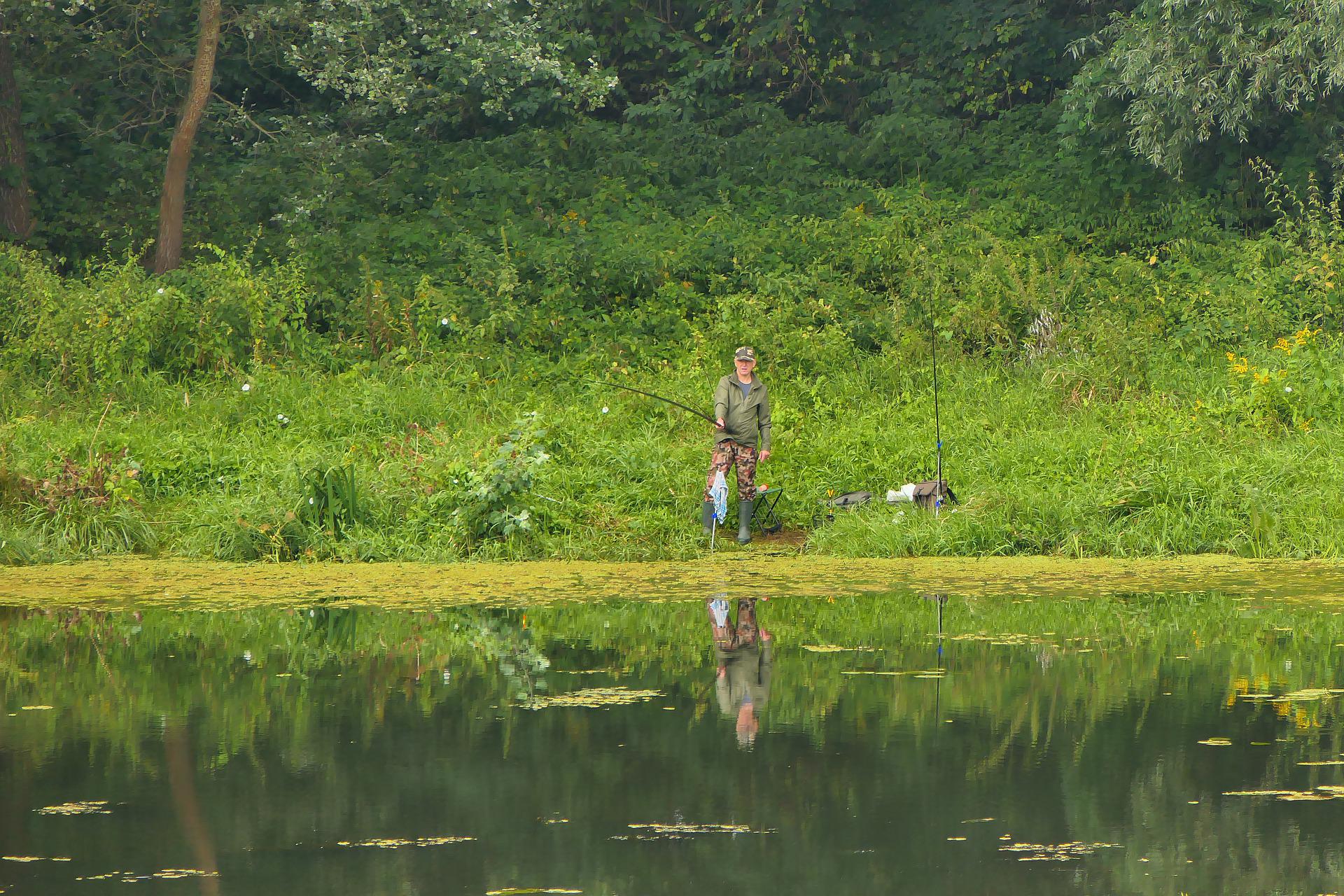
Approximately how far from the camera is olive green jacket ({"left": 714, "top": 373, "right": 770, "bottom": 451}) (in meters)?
14.0

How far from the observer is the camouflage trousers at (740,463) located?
551 inches

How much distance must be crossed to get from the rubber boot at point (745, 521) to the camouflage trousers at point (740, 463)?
1.8 inches

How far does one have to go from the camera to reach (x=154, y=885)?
218 inches

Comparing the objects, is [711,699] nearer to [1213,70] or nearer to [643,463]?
[643,463]

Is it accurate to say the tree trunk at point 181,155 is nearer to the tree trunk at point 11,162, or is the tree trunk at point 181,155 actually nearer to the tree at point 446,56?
the tree at point 446,56

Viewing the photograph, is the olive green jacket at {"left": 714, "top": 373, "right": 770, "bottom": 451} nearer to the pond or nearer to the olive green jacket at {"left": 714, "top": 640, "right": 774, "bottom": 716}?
the pond

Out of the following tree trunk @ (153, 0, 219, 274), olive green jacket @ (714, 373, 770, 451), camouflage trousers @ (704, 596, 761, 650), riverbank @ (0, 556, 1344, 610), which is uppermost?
tree trunk @ (153, 0, 219, 274)

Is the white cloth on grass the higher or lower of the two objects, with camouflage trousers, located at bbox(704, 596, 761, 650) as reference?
higher

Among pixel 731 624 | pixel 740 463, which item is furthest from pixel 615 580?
pixel 740 463

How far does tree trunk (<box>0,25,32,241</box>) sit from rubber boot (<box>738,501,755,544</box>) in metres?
11.4

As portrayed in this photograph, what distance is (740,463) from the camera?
14.0m

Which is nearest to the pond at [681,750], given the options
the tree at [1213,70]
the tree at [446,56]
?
the tree at [1213,70]

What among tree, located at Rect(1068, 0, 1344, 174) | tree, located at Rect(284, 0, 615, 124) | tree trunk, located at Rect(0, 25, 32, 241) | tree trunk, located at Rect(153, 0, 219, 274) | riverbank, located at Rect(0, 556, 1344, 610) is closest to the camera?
riverbank, located at Rect(0, 556, 1344, 610)

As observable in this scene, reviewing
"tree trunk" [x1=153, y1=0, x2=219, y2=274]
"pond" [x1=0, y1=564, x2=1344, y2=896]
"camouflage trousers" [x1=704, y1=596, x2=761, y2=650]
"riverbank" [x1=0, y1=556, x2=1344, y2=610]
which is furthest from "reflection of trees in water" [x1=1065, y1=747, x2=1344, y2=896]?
"tree trunk" [x1=153, y1=0, x2=219, y2=274]
